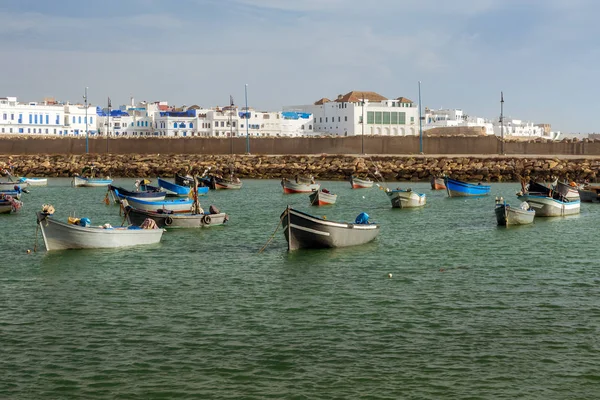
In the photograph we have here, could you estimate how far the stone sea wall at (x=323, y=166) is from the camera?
257ft

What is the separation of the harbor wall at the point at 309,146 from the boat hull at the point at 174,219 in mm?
65021

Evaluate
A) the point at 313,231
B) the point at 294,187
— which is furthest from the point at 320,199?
the point at 313,231

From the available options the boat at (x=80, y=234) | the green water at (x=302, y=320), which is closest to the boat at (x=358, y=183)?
the green water at (x=302, y=320)

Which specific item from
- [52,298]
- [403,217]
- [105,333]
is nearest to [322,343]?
[105,333]

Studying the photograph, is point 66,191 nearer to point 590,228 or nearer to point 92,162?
point 92,162

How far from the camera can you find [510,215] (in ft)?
124

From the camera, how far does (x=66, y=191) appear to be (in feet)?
212

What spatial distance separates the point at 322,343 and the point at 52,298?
772cm

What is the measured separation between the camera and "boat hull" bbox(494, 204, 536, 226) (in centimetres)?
3762

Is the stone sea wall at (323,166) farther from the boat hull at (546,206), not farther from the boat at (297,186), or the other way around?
the boat hull at (546,206)

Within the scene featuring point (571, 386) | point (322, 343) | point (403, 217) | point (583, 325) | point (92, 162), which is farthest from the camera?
point (92, 162)

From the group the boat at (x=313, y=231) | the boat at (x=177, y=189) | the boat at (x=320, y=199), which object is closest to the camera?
the boat at (x=313, y=231)

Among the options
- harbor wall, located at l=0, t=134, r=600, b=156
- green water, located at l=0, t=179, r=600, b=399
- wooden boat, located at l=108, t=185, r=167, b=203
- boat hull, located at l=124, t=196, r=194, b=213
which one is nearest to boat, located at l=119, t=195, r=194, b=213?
boat hull, located at l=124, t=196, r=194, b=213

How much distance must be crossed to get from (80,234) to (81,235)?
73 millimetres
